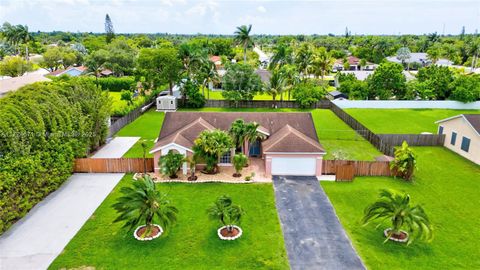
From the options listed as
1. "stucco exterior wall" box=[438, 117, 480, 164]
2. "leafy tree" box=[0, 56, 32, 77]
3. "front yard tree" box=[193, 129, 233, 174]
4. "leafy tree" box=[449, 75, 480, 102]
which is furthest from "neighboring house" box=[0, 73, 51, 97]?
"leafy tree" box=[449, 75, 480, 102]

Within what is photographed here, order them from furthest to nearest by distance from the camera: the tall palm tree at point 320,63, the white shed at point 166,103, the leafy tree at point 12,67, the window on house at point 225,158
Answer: the leafy tree at point 12,67 < the tall palm tree at point 320,63 < the white shed at point 166,103 < the window on house at point 225,158

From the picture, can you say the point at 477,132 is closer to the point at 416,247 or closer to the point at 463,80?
the point at 416,247

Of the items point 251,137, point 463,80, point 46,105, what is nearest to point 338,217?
point 251,137

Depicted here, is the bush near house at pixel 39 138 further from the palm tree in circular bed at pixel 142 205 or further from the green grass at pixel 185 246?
the palm tree in circular bed at pixel 142 205

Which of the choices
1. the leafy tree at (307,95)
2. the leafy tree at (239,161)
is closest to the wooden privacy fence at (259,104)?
the leafy tree at (307,95)

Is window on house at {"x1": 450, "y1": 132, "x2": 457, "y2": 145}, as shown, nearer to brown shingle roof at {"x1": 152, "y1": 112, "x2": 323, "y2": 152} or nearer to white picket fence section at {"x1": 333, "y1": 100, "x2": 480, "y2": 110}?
brown shingle roof at {"x1": 152, "y1": 112, "x2": 323, "y2": 152}

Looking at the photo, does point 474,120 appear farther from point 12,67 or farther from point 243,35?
point 12,67
